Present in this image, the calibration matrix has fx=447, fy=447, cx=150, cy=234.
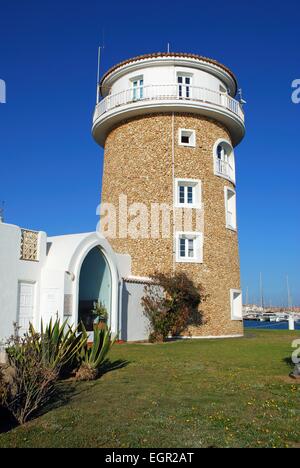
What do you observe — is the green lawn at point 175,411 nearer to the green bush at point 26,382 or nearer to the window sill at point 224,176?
the green bush at point 26,382

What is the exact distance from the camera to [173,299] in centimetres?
1994

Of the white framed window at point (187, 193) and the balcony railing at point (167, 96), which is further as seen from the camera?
the balcony railing at point (167, 96)

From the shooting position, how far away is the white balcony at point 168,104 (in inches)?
869

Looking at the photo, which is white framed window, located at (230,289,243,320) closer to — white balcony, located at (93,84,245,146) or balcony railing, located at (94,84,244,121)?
white balcony, located at (93,84,245,146)

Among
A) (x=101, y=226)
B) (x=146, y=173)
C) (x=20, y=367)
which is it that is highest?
(x=146, y=173)

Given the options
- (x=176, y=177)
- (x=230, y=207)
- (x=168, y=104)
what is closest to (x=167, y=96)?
(x=168, y=104)

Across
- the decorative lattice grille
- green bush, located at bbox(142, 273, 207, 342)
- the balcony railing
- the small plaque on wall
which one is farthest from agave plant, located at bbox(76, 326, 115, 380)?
the balcony railing

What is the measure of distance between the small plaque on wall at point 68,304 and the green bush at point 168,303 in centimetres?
479

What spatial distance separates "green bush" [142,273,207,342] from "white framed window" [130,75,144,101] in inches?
369

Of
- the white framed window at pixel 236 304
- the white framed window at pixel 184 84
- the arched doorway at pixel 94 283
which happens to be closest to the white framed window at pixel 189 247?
the white framed window at pixel 236 304

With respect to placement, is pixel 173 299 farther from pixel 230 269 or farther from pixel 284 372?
pixel 284 372

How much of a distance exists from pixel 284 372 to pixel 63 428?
6061 mm
